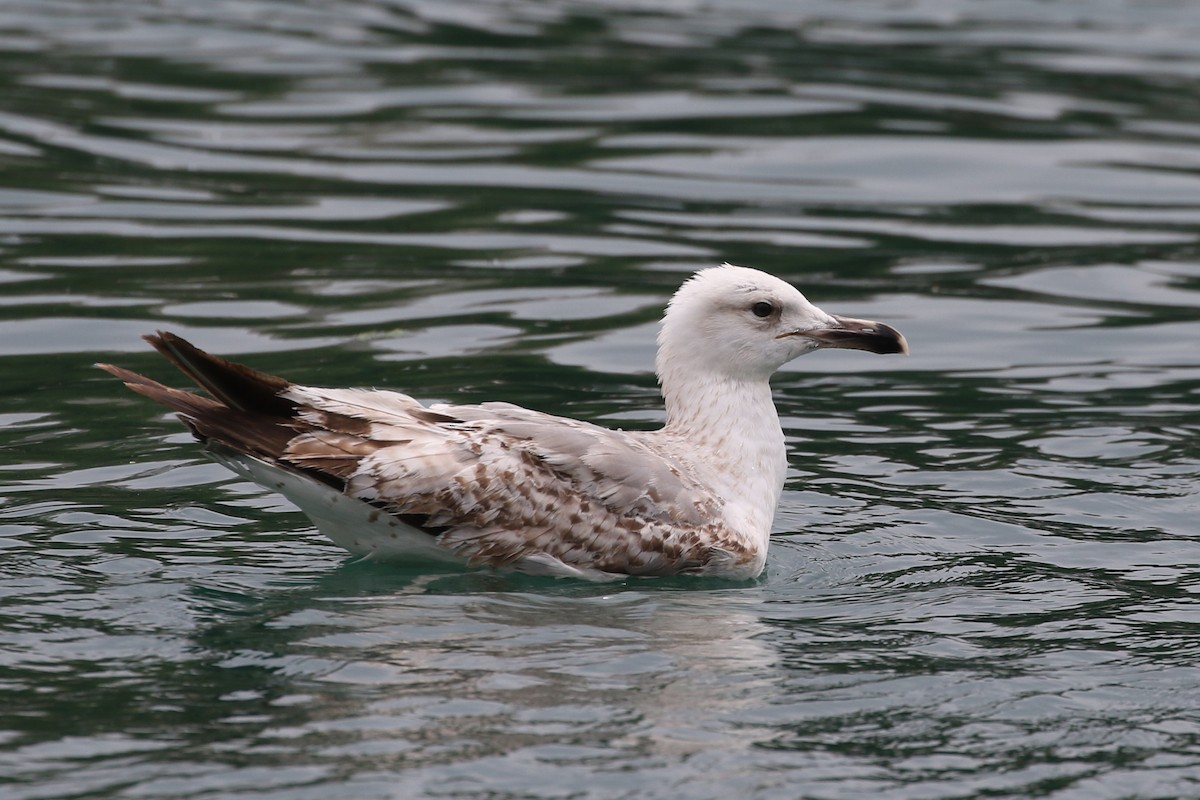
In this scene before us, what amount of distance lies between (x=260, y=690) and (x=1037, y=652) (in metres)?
3.01

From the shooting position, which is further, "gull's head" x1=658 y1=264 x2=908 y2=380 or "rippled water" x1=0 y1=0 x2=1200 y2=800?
"gull's head" x1=658 y1=264 x2=908 y2=380

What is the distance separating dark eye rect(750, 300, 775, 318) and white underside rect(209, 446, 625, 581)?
154cm

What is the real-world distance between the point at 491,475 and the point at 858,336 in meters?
2.06

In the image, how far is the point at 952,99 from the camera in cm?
2033

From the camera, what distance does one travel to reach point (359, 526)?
Result: 8.16 m

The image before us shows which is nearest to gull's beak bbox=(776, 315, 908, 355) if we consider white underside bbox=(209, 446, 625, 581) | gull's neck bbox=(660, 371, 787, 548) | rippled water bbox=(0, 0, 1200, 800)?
gull's neck bbox=(660, 371, 787, 548)

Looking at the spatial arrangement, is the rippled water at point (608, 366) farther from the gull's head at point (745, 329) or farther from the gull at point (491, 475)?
the gull's head at point (745, 329)

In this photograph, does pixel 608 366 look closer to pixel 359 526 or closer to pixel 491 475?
pixel 491 475

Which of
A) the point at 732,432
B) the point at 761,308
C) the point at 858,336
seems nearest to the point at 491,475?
the point at 732,432

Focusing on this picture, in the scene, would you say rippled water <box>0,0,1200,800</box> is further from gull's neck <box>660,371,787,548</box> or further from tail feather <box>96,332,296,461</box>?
tail feather <box>96,332,296,461</box>

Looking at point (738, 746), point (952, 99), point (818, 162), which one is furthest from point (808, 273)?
point (738, 746)

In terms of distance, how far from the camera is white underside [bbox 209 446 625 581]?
7930 millimetres

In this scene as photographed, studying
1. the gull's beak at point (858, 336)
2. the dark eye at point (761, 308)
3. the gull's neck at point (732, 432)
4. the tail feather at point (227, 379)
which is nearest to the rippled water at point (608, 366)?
the gull's neck at point (732, 432)

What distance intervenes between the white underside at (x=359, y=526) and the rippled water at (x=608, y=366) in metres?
0.17
